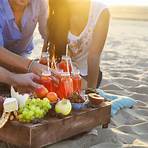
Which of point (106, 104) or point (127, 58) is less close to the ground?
point (106, 104)

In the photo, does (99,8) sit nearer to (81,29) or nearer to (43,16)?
(81,29)

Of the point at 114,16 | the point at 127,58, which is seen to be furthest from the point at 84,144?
the point at 114,16

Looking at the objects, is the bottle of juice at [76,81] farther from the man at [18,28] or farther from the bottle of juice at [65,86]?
the man at [18,28]

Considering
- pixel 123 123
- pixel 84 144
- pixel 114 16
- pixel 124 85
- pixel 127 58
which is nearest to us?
pixel 84 144

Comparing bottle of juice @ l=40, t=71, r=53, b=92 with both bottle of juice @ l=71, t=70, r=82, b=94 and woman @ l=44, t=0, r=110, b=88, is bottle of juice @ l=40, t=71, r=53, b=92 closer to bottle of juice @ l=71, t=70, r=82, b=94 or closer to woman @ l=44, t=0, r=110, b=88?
bottle of juice @ l=71, t=70, r=82, b=94

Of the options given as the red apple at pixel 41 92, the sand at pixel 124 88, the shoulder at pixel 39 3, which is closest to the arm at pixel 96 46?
the sand at pixel 124 88

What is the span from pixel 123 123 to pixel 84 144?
2.02ft

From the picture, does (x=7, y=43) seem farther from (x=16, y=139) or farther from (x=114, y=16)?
(x=114, y=16)

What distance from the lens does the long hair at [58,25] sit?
11.9 ft

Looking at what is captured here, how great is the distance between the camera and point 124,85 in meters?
4.74

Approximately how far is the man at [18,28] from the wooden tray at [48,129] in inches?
17.5

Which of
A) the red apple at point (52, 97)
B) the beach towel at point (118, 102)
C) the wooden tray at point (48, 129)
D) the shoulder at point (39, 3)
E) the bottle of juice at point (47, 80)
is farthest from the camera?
the beach towel at point (118, 102)

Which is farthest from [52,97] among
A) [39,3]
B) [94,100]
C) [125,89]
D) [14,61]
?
[125,89]

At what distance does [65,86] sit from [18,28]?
27.9 inches
